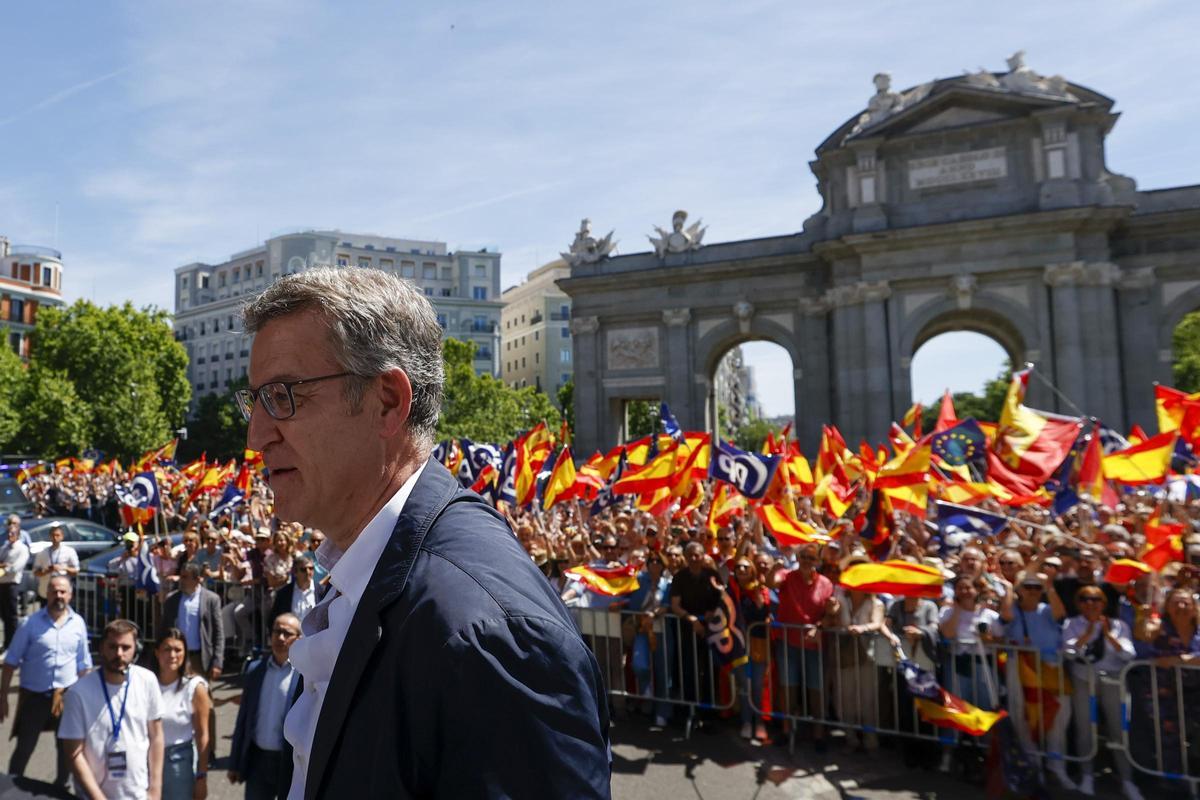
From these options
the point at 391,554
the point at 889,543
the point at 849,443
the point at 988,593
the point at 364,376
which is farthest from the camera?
the point at 849,443

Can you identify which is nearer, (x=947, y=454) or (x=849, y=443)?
(x=947, y=454)

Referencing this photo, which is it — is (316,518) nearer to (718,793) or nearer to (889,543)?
(718,793)

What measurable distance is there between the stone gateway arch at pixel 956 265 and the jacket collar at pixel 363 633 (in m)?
29.6

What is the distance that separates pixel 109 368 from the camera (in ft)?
162

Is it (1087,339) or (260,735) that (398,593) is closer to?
(260,735)

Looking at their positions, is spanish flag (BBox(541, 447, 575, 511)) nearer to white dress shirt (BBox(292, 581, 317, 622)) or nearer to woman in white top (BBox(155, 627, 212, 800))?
white dress shirt (BBox(292, 581, 317, 622))

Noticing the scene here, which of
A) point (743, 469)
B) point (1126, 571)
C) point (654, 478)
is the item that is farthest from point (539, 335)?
point (1126, 571)

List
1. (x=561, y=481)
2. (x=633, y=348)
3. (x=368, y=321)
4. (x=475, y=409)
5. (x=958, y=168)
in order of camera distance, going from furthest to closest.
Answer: (x=475, y=409), (x=633, y=348), (x=958, y=168), (x=561, y=481), (x=368, y=321)

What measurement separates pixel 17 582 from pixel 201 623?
5.18m

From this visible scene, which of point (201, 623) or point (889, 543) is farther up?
point (889, 543)

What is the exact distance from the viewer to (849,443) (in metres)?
29.9

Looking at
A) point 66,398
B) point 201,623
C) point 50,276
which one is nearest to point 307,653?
point 201,623

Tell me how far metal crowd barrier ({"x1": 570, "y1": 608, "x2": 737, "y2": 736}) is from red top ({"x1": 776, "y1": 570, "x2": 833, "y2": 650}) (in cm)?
81

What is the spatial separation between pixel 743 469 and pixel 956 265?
21.2 m
